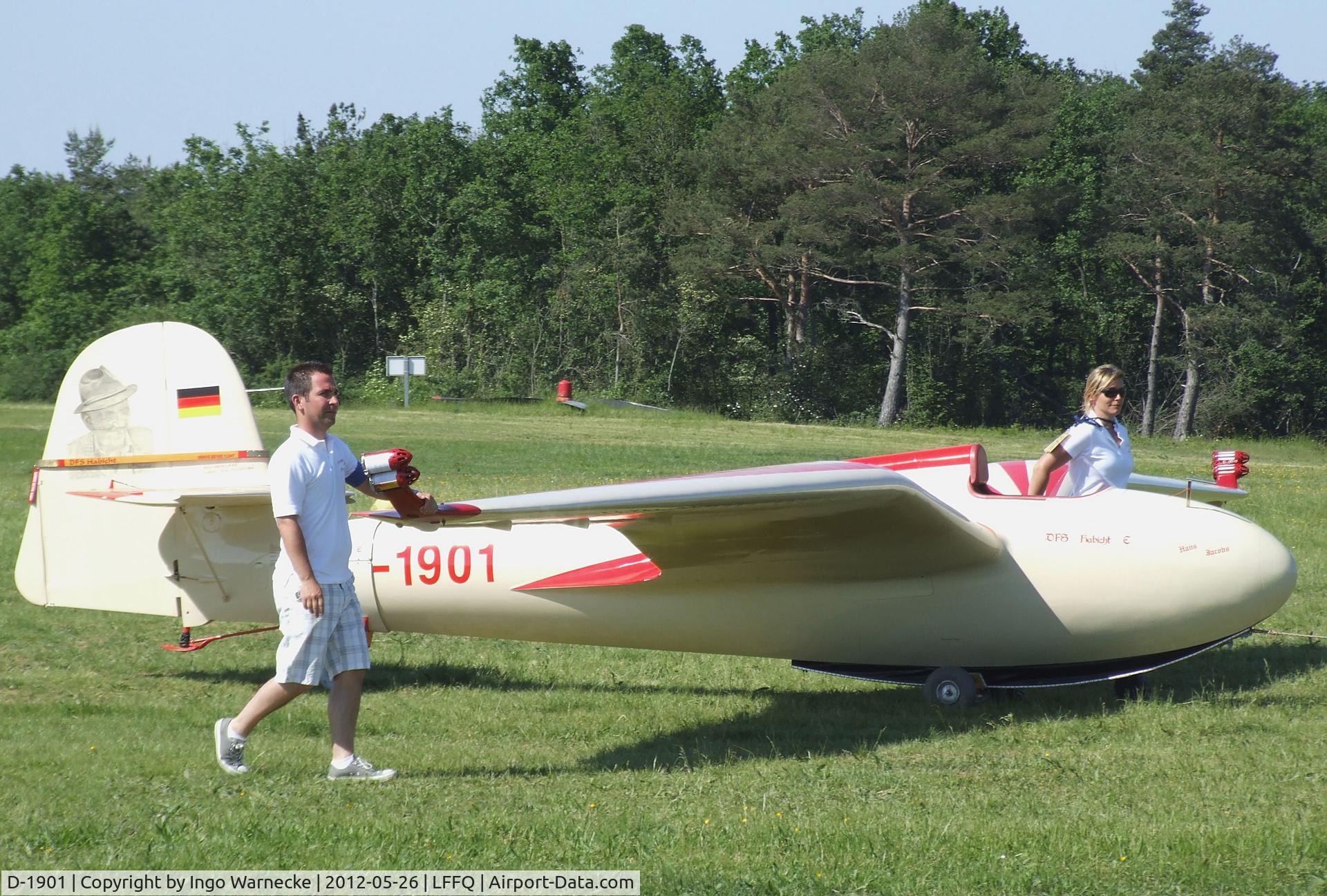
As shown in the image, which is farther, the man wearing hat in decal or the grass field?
the man wearing hat in decal

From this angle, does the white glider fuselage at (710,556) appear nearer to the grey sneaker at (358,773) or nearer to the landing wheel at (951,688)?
the landing wheel at (951,688)

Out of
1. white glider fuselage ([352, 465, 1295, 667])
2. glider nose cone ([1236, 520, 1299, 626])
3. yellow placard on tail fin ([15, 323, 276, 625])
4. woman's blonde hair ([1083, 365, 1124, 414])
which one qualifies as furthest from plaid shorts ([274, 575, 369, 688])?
glider nose cone ([1236, 520, 1299, 626])

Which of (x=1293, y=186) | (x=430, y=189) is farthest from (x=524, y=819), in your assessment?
(x=430, y=189)

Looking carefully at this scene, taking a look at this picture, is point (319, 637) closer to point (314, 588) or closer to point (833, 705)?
point (314, 588)

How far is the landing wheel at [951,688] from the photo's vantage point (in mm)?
7035

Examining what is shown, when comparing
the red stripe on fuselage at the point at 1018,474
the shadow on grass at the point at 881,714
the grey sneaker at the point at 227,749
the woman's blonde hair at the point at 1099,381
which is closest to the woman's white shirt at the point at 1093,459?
the woman's blonde hair at the point at 1099,381

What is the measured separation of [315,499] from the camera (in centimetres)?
538

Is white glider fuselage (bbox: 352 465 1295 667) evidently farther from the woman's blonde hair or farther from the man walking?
the man walking

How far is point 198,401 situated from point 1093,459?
18.9 ft

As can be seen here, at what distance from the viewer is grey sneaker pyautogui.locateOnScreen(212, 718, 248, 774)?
18.1ft

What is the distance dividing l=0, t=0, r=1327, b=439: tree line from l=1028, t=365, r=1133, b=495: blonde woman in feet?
111

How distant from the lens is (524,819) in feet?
15.9

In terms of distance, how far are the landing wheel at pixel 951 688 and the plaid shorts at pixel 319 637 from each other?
336cm

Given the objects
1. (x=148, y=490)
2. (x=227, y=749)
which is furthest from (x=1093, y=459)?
(x=148, y=490)
